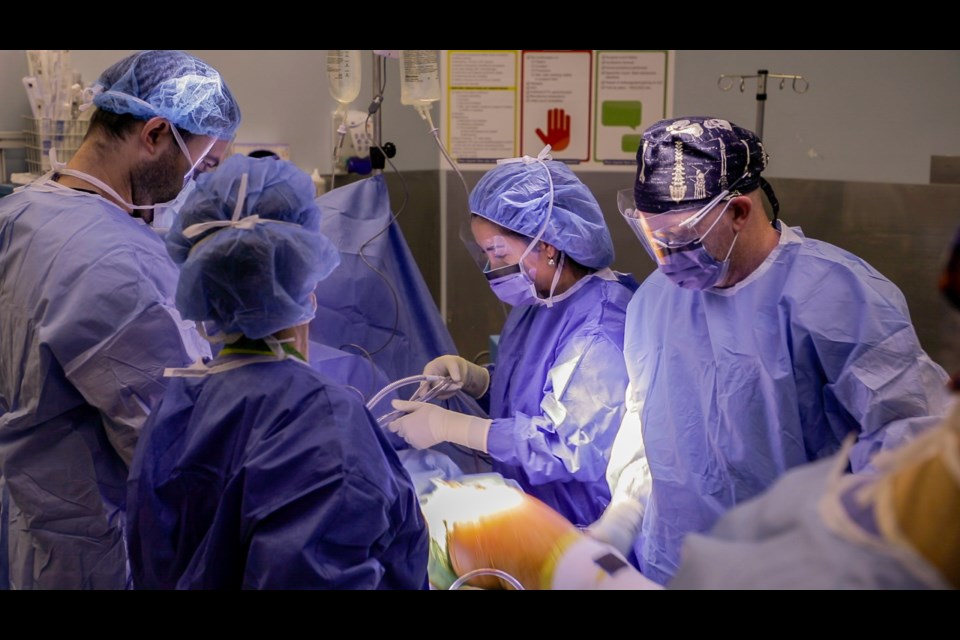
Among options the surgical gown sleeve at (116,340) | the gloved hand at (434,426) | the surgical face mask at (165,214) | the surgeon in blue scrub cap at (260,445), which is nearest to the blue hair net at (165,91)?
the surgical face mask at (165,214)

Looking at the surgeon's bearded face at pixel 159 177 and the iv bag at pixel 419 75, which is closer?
the surgeon's bearded face at pixel 159 177

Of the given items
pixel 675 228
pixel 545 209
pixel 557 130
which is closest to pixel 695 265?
pixel 675 228

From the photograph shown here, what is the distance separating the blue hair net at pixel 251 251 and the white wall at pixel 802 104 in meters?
1.91

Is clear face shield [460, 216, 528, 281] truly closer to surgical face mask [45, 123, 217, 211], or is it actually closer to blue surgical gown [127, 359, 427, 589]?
surgical face mask [45, 123, 217, 211]

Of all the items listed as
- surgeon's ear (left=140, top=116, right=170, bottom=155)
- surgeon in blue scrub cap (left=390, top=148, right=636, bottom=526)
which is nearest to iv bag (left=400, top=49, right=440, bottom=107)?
surgeon in blue scrub cap (left=390, top=148, right=636, bottom=526)

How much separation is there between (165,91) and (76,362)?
0.59m

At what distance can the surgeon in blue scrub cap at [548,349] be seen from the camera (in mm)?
1929

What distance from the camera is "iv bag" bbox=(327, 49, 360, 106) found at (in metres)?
2.46

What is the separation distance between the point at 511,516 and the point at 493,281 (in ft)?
2.77

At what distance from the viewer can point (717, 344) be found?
5.60 feet

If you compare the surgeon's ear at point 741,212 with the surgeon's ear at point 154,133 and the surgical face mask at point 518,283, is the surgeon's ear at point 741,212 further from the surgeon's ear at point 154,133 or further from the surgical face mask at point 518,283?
the surgeon's ear at point 154,133
